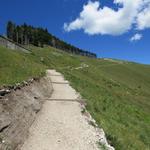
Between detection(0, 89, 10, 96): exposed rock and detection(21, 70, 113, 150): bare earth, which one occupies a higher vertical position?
detection(0, 89, 10, 96): exposed rock

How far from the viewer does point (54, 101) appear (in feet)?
76.3

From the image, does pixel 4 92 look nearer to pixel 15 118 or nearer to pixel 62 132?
pixel 15 118

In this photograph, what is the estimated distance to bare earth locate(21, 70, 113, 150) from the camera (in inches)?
521

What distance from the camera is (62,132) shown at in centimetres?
1506

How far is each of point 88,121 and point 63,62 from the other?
246 feet

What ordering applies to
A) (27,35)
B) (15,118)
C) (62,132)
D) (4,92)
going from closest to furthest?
1. (15,118)
2. (4,92)
3. (62,132)
4. (27,35)

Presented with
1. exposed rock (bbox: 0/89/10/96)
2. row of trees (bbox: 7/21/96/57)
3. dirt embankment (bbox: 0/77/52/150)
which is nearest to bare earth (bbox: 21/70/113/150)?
dirt embankment (bbox: 0/77/52/150)

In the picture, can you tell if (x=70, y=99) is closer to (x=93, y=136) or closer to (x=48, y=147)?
(x=93, y=136)

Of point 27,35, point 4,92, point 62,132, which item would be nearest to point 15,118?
point 4,92

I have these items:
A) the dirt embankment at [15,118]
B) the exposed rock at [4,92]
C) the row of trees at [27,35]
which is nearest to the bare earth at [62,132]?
the dirt embankment at [15,118]

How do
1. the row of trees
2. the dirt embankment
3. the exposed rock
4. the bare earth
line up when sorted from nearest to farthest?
1. the dirt embankment
2. the bare earth
3. the exposed rock
4. the row of trees

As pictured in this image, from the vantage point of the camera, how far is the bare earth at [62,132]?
1323 centimetres

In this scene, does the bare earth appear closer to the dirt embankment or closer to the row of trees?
the dirt embankment

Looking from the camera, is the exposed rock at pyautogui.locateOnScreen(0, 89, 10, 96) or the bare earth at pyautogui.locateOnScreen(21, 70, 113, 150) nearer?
the bare earth at pyautogui.locateOnScreen(21, 70, 113, 150)
